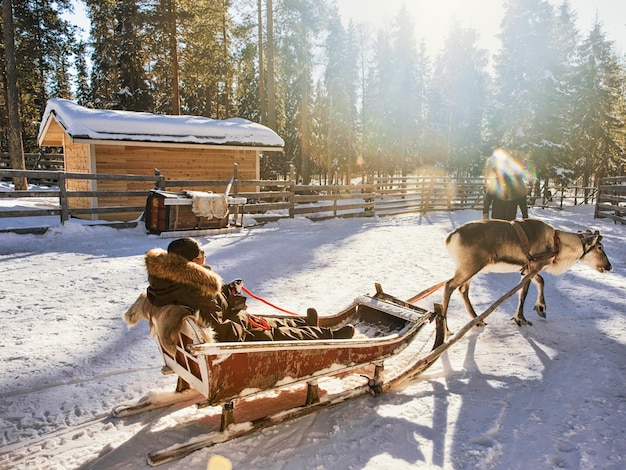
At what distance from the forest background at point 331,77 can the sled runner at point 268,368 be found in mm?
18715

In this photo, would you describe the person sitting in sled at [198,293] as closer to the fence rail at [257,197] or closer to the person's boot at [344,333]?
the person's boot at [344,333]

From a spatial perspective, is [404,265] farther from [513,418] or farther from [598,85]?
[598,85]

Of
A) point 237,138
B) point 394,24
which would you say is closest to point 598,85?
point 394,24

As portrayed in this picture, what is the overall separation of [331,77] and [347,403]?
3023 cm

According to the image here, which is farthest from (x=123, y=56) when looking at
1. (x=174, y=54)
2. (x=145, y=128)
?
(x=145, y=128)

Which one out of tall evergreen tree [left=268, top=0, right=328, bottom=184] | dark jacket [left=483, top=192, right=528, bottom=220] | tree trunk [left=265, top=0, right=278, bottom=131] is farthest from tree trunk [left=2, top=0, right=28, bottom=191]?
dark jacket [left=483, top=192, right=528, bottom=220]

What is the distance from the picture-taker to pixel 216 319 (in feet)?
9.42

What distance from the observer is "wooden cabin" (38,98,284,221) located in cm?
1291

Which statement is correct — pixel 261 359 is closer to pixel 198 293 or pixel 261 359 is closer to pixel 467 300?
pixel 198 293

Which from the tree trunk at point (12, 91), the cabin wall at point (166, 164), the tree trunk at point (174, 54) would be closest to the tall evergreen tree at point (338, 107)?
the tree trunk at point (174, 54)

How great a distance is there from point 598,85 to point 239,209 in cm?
2658

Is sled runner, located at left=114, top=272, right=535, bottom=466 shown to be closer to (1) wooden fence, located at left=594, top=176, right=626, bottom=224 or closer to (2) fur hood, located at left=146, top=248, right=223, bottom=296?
(2) fur hood, located at left=146, top=248, right=223, bottom=296

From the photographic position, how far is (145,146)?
13758 mm

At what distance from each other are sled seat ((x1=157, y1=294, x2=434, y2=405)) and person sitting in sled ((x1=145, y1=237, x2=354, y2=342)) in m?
0.17
